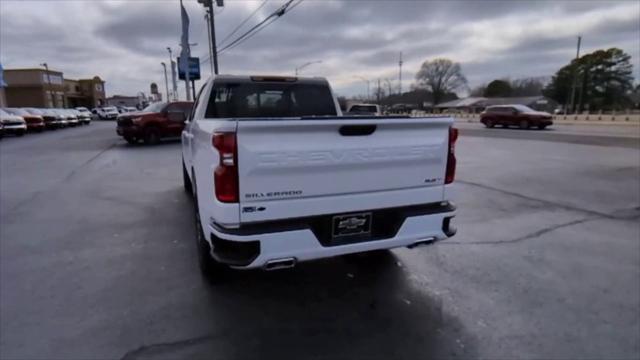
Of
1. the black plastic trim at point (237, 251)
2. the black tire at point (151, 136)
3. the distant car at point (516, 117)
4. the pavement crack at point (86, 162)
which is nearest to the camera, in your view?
the black plastic trim at point (237, 251)

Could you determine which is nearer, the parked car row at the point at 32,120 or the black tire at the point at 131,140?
the black tire at the point at 131,140

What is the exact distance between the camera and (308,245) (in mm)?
2855

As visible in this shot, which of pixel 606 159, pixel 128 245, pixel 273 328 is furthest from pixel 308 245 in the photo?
pixel 606 159

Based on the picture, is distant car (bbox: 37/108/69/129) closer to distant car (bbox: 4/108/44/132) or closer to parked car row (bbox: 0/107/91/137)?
parked car row (bbox: 0/107/91/137)

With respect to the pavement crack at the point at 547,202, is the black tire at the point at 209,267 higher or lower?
higher

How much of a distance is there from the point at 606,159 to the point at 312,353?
41.1 ft

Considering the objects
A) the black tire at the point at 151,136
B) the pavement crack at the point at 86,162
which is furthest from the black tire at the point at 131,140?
the pavement crack at the point at 86,162

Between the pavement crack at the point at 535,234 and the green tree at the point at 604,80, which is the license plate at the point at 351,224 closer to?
the pavement crack at the point at 535,234

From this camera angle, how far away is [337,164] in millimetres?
2869

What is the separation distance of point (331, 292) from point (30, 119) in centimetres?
2879

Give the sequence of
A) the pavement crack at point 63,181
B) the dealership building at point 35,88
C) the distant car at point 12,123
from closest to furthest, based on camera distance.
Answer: the pavement crack at point 63,181 < the distant car at point 12,123 < the dealership building at point 35,88

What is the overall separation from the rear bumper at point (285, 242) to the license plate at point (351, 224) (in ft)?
0.22

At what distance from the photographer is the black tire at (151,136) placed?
16.0 meters

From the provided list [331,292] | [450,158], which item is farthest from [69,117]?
[450,158]
